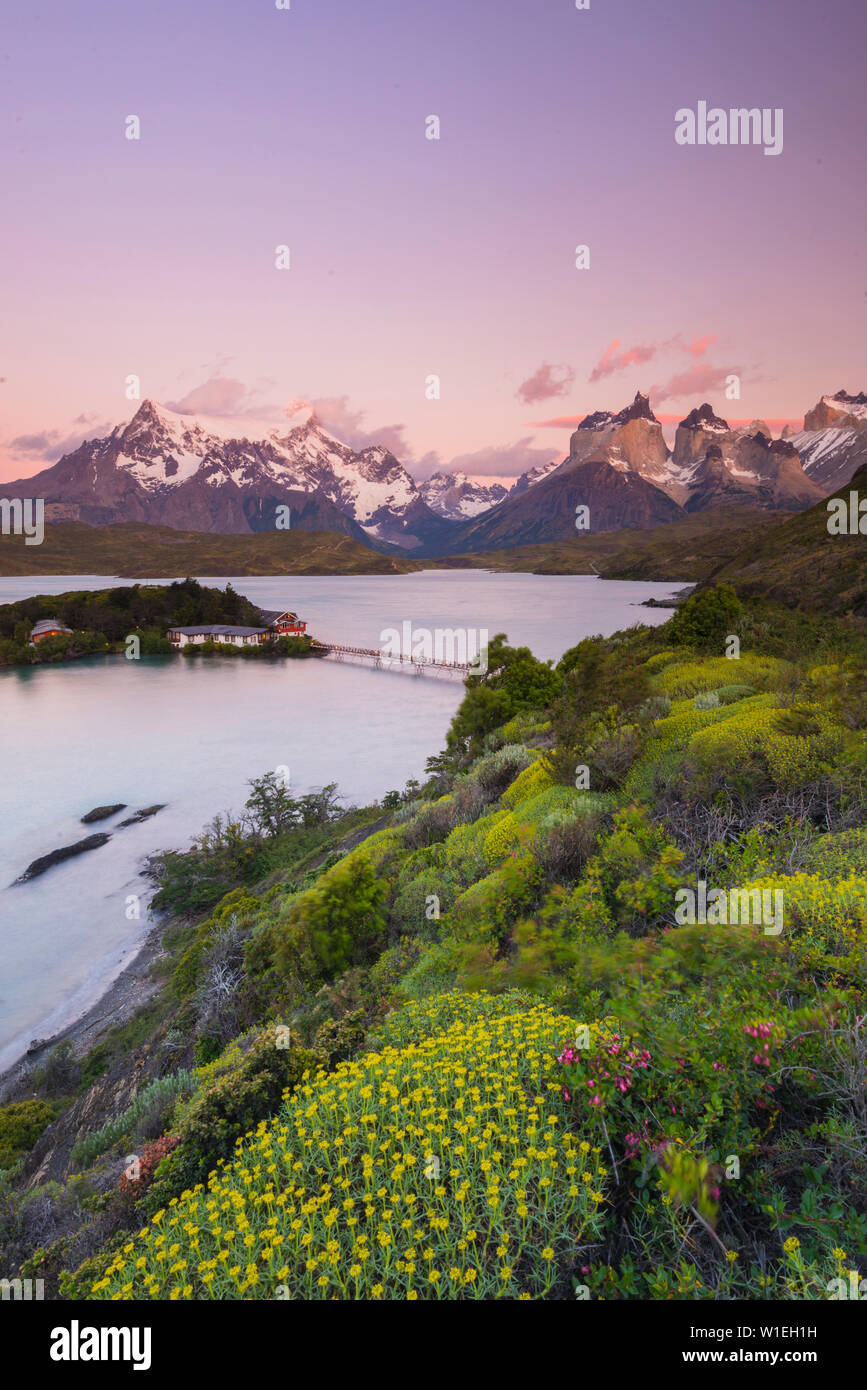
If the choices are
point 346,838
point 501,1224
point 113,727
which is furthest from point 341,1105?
point 113,727

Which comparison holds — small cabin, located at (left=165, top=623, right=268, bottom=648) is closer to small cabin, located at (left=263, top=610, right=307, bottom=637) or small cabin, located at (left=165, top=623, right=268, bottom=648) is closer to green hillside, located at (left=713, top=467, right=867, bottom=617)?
small cabin, located at (left=263, top=610, right=307, bottom=637)

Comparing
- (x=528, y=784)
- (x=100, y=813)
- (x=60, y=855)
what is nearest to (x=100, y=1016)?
(x=528, y=784)

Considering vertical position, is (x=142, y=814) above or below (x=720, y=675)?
below

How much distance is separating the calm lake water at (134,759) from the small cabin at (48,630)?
278 inches

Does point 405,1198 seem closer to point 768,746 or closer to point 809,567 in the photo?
point 768,746

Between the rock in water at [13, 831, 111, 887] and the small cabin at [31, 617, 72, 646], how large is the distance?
76140 millimetres

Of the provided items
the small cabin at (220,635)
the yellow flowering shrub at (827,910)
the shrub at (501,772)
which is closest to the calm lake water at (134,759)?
the small cabin at (220,635)

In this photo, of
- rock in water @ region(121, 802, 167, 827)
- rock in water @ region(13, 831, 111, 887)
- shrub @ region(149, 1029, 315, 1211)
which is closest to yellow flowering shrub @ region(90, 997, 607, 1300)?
shrub @ region(149, 1029, 315, 1211)

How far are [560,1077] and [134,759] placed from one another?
43.9 metres

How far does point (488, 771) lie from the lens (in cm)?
1491

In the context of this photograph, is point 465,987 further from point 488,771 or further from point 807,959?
point 488,771

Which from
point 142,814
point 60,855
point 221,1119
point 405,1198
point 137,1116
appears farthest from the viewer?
point 142,814

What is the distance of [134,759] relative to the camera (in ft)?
141

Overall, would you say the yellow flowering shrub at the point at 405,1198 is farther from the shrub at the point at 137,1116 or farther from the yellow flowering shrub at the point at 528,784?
the yellow flowering shrub at the point at 528,784
